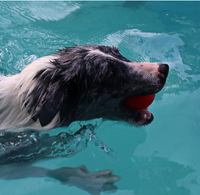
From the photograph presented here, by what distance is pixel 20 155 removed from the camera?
10.8 feet

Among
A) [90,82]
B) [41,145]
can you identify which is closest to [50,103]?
[90,82]

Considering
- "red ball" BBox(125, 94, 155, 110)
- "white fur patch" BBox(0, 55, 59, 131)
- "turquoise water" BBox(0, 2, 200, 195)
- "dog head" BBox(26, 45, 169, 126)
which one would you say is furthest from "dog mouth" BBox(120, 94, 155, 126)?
"white fur patch" BBox(0, 55, 59, 131)

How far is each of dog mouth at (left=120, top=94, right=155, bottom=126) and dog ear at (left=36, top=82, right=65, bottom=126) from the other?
792mm

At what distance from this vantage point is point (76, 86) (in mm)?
2809

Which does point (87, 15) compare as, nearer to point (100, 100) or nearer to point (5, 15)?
point (5, 15)

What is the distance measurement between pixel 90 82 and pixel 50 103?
51cm

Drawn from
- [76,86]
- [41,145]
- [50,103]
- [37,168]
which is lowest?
[37,168]

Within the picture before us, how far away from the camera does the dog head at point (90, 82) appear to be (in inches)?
106

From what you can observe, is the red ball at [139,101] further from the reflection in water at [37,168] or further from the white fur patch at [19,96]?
the reflection in water at [37,168]

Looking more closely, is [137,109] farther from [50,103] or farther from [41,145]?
[41,145]

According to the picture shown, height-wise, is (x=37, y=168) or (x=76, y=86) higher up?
(x=76, y=86)

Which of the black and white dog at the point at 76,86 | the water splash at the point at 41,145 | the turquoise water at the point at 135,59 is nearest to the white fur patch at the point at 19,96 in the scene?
the black and white dog at the point at 76,86

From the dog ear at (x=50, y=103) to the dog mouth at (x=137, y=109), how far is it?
0.79m

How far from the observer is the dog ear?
2613mm
